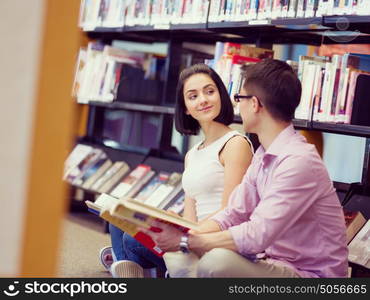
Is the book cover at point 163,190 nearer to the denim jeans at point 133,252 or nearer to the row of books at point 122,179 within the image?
the row of books at point 122,179

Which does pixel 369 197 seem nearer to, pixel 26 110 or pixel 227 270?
pixel 227 270

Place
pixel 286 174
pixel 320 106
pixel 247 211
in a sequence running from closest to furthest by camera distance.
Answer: pixel 286 174 < pixel 247 211 < pixel 320 106

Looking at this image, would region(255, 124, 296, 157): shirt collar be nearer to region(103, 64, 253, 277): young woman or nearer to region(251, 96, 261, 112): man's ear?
region(251, 96, 261, 112): man's ear

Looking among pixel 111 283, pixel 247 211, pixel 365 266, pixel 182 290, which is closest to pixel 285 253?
pixel 247 211

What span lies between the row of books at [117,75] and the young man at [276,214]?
8.09 ft

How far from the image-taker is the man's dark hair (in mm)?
2377

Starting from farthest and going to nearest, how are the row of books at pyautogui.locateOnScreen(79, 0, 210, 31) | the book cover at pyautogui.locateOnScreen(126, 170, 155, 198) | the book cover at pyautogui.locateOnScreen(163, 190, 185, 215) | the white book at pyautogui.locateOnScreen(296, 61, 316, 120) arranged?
1. the book cover at pyautogui.locateOnScreen(126, 170, 155, 198)
2. the book cover at pyautogui.locateOnScreen(163, 190, 185, 215)
3. the row of books at pyautogui.locateOnScreen(79, 0, 210, 31)
4. the white book at pyautogui.locateOnScreen(296, 61, 316, 120)

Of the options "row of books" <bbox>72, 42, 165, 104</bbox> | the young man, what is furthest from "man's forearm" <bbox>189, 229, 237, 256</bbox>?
"row of books" <bbox>72, 42, 165, 104</bbox>

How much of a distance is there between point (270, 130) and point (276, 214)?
35 cm

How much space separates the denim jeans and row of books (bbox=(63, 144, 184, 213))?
113 cm

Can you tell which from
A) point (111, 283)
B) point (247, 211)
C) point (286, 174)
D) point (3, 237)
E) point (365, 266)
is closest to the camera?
point (3, 237)

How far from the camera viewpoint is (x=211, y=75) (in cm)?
314

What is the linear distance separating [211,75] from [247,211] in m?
0.87

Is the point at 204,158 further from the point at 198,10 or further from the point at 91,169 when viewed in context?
the point at 91,169
